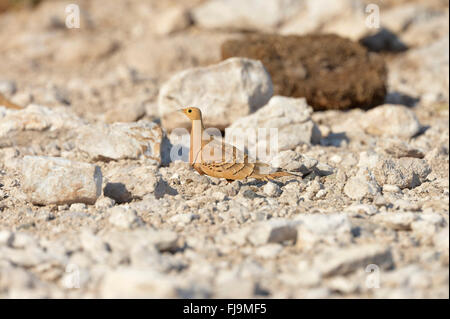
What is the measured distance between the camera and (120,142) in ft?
19.0

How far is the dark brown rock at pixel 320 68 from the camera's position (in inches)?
319

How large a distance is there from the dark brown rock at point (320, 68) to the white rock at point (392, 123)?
3.26 feet

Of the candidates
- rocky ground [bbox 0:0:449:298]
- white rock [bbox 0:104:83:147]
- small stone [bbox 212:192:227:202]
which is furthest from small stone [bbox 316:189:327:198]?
white rock [bbox 0:104:83:147]

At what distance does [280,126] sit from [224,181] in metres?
1.60

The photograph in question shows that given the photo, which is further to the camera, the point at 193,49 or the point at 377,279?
the point at 193,49

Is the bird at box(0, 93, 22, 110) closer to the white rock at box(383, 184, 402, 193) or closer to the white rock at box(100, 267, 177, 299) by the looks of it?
the white rock at box(383, 184, 402, 193)

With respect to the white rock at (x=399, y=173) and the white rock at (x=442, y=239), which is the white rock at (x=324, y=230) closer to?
the white rock at (x=442, y=239)

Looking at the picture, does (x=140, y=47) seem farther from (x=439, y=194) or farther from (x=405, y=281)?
(x=405, y=281)

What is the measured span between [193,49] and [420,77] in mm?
4077

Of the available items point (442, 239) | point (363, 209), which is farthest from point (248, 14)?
point (442, 239)

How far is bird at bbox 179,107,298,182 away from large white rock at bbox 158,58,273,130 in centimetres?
165

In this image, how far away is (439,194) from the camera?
482 cm

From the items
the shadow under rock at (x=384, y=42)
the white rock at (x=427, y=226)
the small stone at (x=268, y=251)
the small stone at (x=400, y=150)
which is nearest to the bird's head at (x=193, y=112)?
the small stone at (x=268, y=251)
